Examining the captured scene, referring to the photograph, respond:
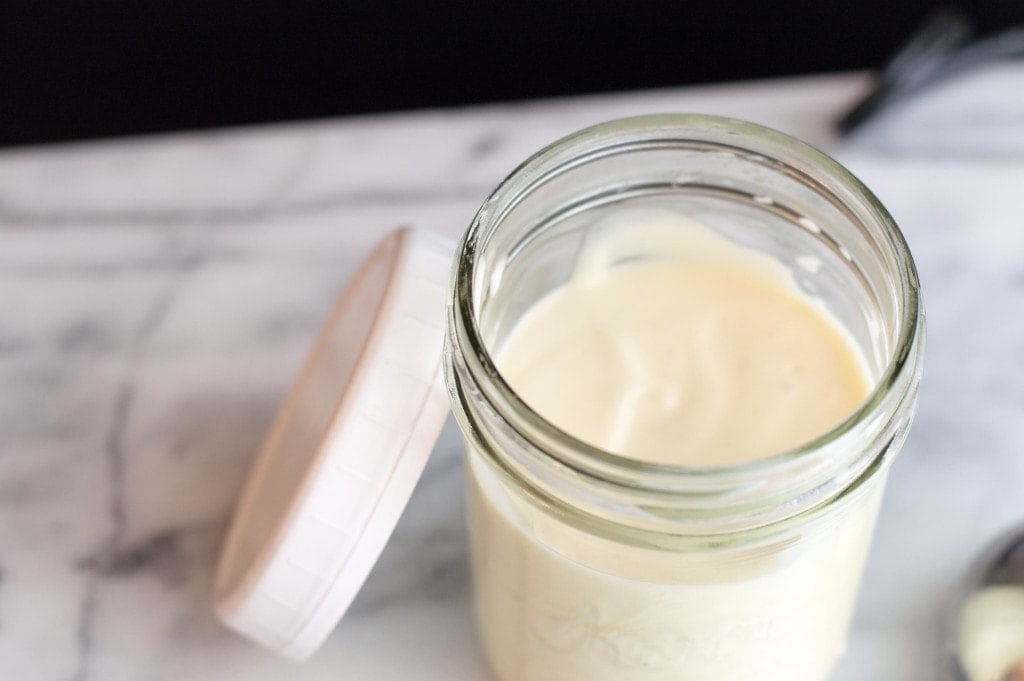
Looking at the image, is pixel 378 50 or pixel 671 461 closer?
pixel 671 461

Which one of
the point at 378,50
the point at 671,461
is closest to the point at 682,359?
the point at 671,461

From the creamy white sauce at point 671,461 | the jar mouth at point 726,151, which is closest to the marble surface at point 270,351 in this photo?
the creamy white sauce at point 671,461

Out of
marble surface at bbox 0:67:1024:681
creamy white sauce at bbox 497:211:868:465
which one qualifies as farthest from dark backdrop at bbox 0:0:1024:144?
creamy white sauce at bbox 497:211:868:465

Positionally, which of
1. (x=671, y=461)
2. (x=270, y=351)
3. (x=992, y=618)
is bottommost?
(x=270, y=351)

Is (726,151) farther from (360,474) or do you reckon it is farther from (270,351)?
(270,351)

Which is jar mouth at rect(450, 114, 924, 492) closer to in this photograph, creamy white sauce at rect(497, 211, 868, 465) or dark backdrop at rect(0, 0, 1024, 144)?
creamy white sauce at rect(497, 211, 868, 465)

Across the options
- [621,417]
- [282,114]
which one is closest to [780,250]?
[621,417]

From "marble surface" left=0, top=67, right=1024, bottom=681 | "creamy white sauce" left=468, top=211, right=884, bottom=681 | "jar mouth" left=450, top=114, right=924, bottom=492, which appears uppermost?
"jar mouth" left=450, top=114, right=924, bottom=492

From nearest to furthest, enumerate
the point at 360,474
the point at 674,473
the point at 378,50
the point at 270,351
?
the point at 674,473 < the point at 360,474 < the point at 270,351 < the point at 378,50
